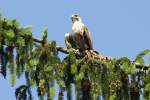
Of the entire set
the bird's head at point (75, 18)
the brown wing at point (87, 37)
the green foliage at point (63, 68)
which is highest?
the bird's head at point (75, 18)

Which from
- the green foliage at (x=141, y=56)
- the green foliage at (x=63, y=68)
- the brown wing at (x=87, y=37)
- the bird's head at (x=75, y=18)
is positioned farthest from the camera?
the bird's head at (x=75, y=18)

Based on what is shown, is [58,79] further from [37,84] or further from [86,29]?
[86,29]

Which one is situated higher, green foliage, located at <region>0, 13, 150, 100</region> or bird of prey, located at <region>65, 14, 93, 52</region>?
bird of prey, located at <region>65, 14, 93, 52</region>

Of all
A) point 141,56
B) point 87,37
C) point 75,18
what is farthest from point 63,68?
point 75,18

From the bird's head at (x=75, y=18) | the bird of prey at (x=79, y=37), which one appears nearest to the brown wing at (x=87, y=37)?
the bird of prey at (x=79, y=37)

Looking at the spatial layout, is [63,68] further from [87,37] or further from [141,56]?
[87,37]

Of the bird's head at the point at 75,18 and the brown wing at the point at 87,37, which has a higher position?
the bird's head at the point at 75,18

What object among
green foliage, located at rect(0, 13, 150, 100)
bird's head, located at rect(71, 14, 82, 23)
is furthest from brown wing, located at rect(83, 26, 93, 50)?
green foliage, located at rect(0, 13, 150, 100)

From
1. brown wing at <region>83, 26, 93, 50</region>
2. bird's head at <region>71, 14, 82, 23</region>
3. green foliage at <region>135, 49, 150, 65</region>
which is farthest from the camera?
bird's head at <region>71, 14, 82, 23</region>

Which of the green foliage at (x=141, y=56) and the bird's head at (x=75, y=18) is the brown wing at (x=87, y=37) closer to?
the bird's head at (x=75, y=18)

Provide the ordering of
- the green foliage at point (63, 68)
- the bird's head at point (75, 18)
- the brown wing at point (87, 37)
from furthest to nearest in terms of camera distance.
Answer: the bird's head at point (75, 18)
the brown wing at point (87, 37)
the green foliage at point (63, 68)

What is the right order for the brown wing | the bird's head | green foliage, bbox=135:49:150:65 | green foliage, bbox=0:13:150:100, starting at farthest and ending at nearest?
the bird's head, the brown wing, green foliage, bbox=135:49:150:65, green foliage, bbox=0:13:150:100

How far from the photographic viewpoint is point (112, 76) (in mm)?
9547

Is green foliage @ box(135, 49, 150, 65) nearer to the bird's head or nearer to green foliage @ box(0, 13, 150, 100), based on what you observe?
green foliage @ box(0, 13, 150, 100)
